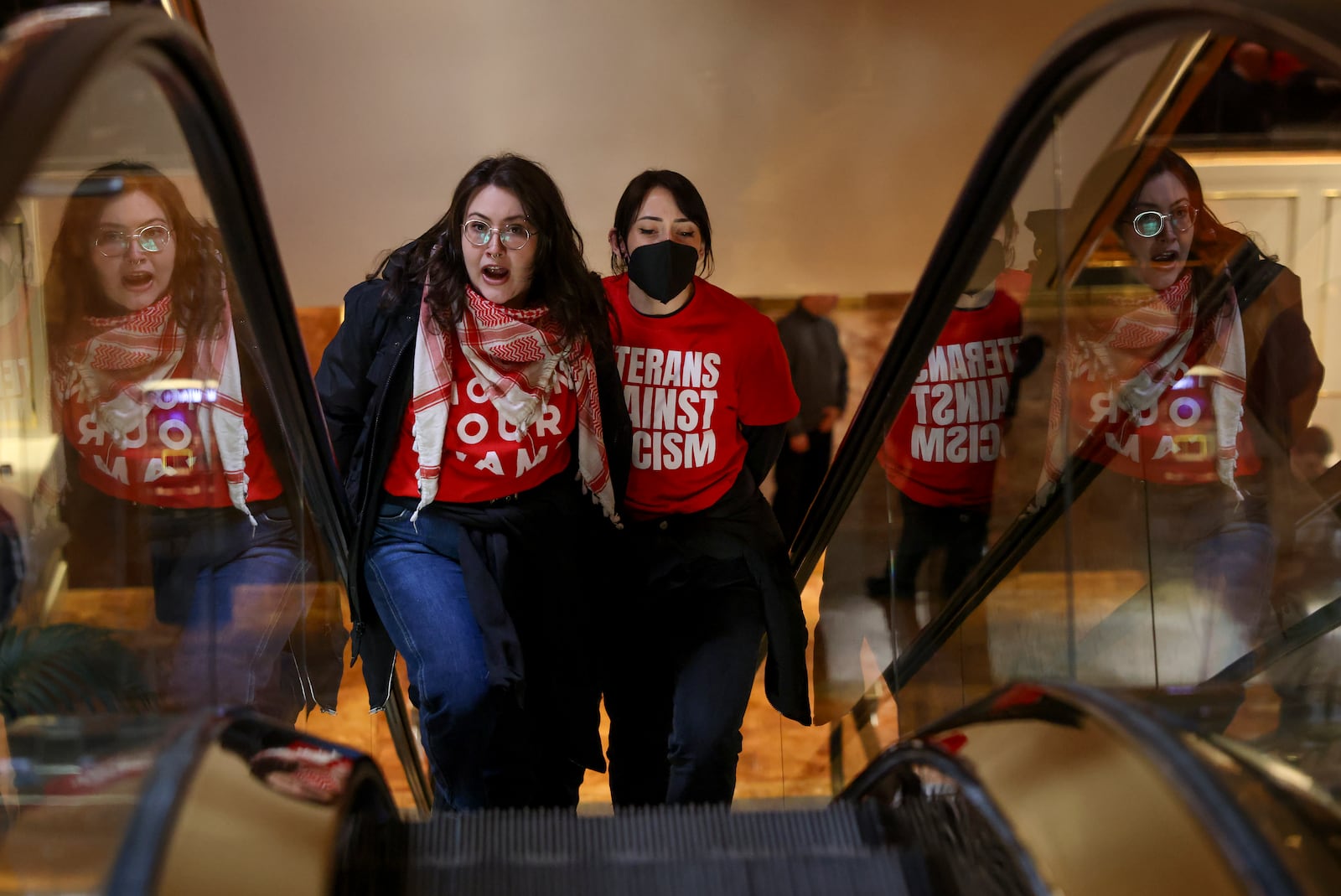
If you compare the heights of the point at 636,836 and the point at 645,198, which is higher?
the point at 645,198

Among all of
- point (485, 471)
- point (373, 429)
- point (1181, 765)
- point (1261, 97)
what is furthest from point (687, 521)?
point (1181, 765)

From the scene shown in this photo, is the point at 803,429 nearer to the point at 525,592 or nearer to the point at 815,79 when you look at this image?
the point at 815,79

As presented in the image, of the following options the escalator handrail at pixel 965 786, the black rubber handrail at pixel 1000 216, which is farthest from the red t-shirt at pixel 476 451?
the escalator handrail at pixel 965 786

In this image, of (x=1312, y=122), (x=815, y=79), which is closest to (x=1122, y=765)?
(x=1312, y=122)

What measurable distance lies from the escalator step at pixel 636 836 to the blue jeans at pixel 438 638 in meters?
0.74

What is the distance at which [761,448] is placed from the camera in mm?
3477

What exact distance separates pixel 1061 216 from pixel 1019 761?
123cm

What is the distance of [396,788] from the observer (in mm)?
4648

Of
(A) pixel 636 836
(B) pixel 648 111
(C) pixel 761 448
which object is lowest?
(A) pixel 636 836

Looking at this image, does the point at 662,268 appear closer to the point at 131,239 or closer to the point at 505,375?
the point at 505,375

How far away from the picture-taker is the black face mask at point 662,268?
133 inches

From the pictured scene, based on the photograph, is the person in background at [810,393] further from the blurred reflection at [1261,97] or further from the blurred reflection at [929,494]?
the blurred reflection at [1261,97]

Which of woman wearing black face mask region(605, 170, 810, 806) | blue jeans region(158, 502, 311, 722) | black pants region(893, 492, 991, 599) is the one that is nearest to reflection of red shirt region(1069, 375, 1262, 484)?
black pants region(893, 492, 991, 599)

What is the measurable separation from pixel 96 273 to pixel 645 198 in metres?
1.82
